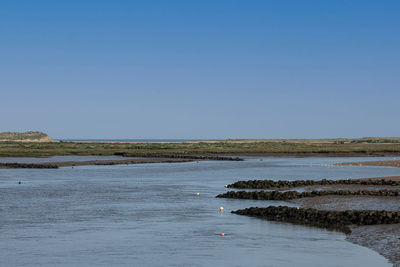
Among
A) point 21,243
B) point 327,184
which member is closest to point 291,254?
point 21,243

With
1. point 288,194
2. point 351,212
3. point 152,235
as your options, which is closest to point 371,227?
point 351,212

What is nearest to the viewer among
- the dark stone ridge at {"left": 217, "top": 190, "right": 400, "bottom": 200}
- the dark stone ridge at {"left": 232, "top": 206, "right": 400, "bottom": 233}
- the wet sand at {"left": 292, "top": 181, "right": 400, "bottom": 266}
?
the wet sand at {"left": 292, "top": 181, "right": 400, "bottom": 266}

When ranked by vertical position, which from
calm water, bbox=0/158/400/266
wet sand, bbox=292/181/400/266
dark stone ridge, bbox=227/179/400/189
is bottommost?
calm water, bbox=0/158/400/266

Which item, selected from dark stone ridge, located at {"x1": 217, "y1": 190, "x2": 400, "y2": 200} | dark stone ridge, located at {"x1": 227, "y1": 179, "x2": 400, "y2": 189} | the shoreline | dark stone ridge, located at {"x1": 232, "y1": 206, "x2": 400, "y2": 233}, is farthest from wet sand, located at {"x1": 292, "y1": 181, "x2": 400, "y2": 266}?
dark stone ridge, located at {"x1": 227, "y1": 179, "x2": 400, "y2": 189}

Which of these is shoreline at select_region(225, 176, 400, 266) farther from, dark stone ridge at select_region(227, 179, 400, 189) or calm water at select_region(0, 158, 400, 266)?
calm water at select_region(0, 158, 400, 266)

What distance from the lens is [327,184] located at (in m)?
45.9

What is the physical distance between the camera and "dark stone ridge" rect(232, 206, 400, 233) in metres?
25.9

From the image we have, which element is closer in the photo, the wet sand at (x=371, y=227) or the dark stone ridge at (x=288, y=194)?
the wet sand at (x=371, y=227)

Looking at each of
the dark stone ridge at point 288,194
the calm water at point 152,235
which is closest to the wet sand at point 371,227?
the calm water at point 152,235

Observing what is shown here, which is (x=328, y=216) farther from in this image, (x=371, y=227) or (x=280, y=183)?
(x=280, y=183)

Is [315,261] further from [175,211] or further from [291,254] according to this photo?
[175,211]

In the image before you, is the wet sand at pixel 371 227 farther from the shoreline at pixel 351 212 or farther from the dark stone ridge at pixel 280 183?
the dark stone ridge at pixel 280 183

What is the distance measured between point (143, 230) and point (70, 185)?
2312cm

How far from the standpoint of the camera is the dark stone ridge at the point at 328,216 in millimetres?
25891
